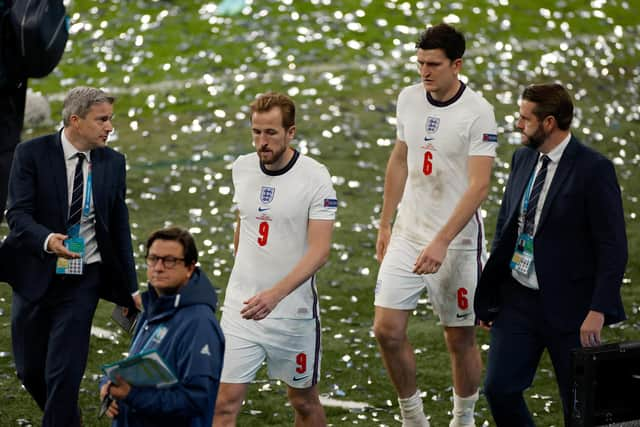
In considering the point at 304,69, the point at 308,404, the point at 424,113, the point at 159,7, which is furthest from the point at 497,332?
the point at 159,7

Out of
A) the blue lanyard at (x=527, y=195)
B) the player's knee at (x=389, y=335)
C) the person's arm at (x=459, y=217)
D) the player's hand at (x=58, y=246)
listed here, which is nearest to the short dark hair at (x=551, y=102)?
the blue lanyard at (x=527, y=195)

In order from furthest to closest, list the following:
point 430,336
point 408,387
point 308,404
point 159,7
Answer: point 159,7 < point 430,336 < point 408,387 < point 308,404

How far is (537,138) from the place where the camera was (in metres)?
7.34

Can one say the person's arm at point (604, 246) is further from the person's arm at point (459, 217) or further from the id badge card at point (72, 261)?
the id badge card at point (72, 261)

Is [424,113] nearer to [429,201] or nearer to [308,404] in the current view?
[429,201]

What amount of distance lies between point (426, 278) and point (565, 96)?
6.35 ft

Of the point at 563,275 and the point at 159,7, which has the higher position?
the point at 159,7

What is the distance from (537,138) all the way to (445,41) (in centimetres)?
145

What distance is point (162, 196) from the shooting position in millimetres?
15555

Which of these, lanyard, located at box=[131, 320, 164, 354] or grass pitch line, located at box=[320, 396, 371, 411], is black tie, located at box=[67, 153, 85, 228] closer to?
lanyard, located at box=[131, 320, 164, 354]

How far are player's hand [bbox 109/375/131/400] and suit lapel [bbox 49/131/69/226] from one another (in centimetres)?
205

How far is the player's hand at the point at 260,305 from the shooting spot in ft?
23.4

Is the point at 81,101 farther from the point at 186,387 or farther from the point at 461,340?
the point at 461,340

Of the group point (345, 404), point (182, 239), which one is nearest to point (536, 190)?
point (182, 239)
